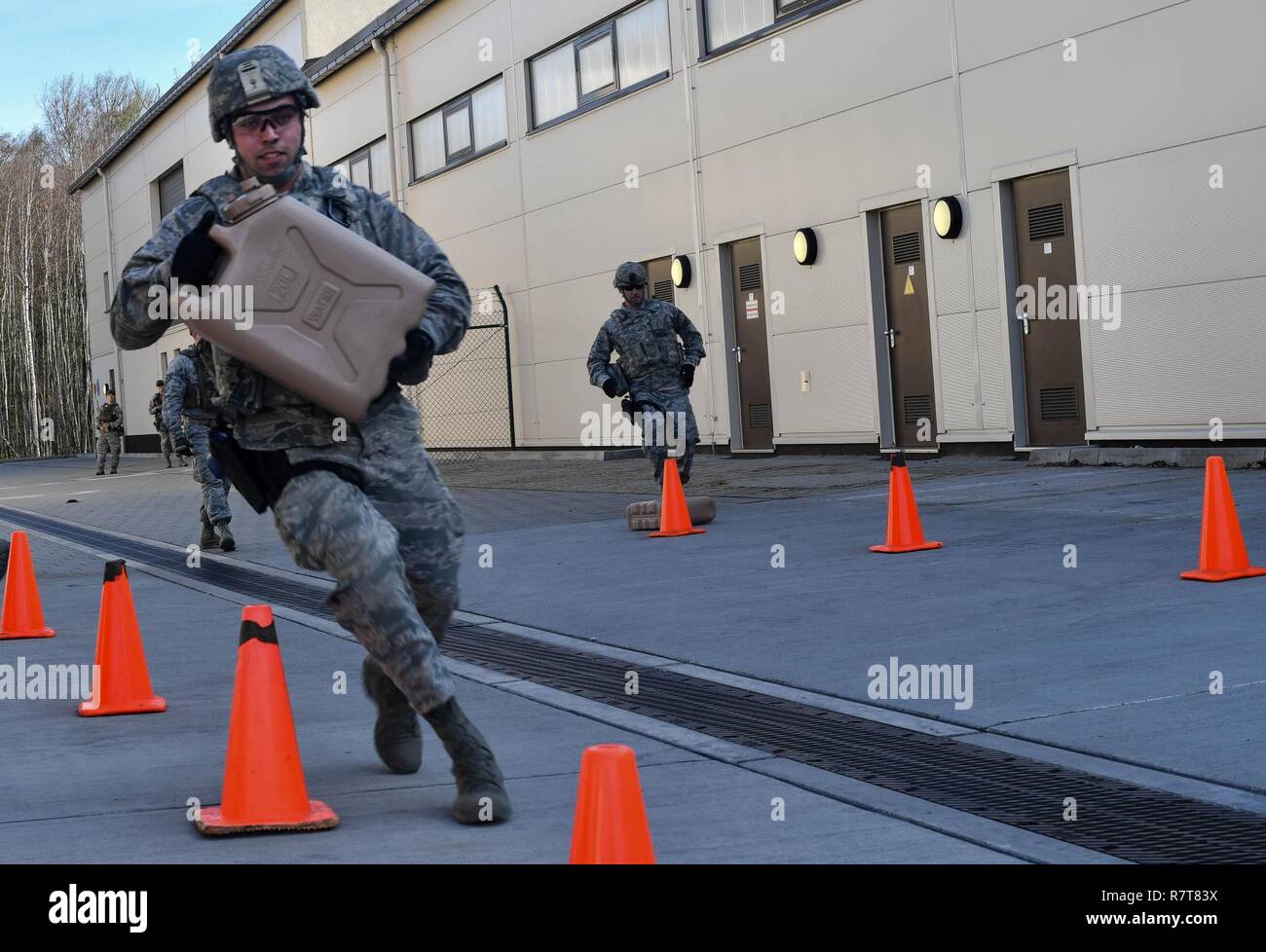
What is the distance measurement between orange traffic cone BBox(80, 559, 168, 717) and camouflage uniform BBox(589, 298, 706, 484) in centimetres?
676

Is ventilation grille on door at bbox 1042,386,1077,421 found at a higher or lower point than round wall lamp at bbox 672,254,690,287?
lower

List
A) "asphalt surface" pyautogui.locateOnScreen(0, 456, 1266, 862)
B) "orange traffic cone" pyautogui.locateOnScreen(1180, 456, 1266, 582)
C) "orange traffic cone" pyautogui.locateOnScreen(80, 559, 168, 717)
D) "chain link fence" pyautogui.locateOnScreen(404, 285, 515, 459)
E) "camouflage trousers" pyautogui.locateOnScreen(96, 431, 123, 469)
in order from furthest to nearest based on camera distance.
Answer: "camouflage trousers" pyautogui.locateOnScreen(96, 431, 123, 469) < "chain link fence" pyautogui.locateOnScreen(404, 285, 515, 459) < "orange traffic cone" pyautogui.locateOnScreen(1180, 456, 1266, 582) < "orange traffic cone" pyautogui.locateOnScreen(80, 559, 168, 717) < "asphalt surface" pyautogui.locateOnScreen(0, 456, 1266, 862)

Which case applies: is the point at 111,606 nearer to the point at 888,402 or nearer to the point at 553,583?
the point at 553,583

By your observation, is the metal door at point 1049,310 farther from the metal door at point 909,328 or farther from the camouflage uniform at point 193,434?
the camouflage uniform at point 193,434

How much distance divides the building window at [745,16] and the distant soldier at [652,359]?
715cm

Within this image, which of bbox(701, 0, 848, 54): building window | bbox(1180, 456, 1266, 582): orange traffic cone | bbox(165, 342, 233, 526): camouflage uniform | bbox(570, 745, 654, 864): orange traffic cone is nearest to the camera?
bbox(570, 745, 654, 864): orange traffic cone

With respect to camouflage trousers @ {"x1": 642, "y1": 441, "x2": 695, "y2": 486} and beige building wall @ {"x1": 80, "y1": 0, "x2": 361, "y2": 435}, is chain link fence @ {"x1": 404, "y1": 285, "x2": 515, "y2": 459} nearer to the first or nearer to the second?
beige building wall @ {"x1": 80, "y1": 0, "x2": 361, "y2": 435}

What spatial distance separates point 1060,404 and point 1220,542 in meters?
8.22

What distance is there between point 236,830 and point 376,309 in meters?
1.46

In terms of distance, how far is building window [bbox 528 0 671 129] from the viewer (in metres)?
23.0

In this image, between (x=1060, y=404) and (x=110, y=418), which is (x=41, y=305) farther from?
(x=1060, y=404)

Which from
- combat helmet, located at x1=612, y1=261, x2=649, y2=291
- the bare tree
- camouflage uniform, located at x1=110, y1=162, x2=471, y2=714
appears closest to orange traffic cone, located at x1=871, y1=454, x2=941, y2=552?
combat helmet, located at x1=612, y1=261, x2=649, y2=291

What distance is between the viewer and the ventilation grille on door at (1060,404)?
15.8m
